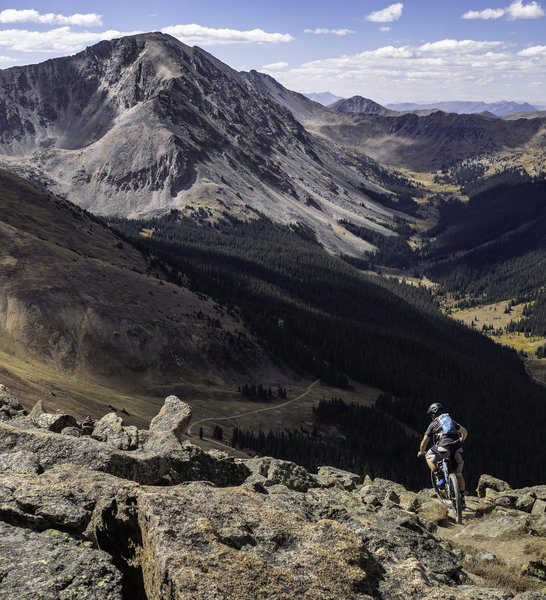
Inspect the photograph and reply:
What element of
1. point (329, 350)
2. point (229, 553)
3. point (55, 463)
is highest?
point (229, 553)

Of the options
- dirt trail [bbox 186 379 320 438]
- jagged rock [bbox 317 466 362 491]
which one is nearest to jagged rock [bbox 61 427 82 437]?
jagged rock [bbox 317 466 362 491]

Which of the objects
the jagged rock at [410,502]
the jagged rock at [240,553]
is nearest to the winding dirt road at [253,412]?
the jagged rock at [410,502]

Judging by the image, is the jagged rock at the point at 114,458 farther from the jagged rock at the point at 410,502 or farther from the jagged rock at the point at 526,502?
the jagged rock at the point at 526,502

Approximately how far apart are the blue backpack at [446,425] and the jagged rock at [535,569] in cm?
620

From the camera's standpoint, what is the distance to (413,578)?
1295 centimetres

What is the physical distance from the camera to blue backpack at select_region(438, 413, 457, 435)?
79.0 ft

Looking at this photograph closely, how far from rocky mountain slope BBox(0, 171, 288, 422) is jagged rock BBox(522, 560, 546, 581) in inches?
2549

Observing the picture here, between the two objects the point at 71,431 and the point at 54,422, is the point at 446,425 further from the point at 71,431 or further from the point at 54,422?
the point at 54,422

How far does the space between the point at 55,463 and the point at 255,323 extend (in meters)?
141

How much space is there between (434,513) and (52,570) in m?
21.6

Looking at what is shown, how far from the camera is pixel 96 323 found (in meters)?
113

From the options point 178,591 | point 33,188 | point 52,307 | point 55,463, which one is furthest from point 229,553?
point 33,188

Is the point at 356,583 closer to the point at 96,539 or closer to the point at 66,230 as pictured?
the point at 96,539

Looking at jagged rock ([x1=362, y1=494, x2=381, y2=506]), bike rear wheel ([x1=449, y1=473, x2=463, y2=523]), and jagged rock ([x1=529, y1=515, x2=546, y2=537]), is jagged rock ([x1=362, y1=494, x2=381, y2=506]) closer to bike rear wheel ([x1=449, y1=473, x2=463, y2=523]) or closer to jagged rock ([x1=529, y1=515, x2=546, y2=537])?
bike rear wheel ([x1=449, y1=473, x2=463, y2=523])
